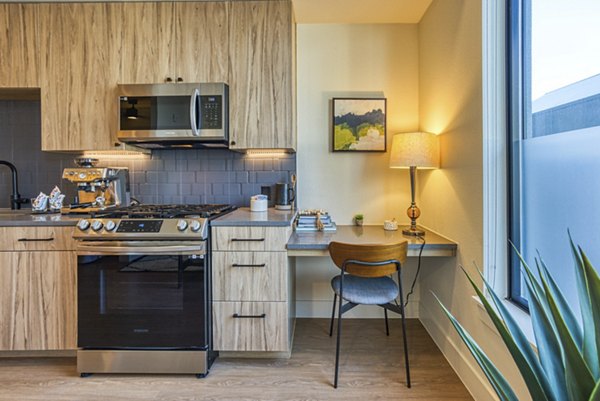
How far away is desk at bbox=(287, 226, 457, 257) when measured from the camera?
1.94m

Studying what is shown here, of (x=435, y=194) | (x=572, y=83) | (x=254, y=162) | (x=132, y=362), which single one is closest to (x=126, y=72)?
(x=254, y=162)

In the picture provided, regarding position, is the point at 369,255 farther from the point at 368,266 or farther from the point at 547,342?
the point at 547,342

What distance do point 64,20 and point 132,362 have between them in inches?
92.2

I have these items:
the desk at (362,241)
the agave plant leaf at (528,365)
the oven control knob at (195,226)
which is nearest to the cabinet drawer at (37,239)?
the oven control knob at (195,226)

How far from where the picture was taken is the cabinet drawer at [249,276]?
1948 millimetres

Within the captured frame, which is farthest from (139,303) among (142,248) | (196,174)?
(196,174)

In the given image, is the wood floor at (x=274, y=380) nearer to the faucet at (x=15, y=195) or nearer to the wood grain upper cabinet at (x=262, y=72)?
the faucet at (x=15, y=195)

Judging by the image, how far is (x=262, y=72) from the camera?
229 cm

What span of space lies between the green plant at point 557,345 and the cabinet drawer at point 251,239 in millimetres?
1263

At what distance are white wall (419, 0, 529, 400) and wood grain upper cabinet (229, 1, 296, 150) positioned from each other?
1008 millimetres

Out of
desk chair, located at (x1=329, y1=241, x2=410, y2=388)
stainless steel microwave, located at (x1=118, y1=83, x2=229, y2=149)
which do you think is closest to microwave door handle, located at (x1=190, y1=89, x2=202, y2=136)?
stainless steel microwave, located at (x1=118, y1=83, x2=229, y2=149)

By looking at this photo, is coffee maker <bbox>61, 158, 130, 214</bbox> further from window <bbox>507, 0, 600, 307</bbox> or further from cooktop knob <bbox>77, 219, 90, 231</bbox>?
window <bbox>507, 0, 600, 307</bbox>

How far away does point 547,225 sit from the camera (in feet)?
4.42

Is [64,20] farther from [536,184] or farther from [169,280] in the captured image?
[536,184]
